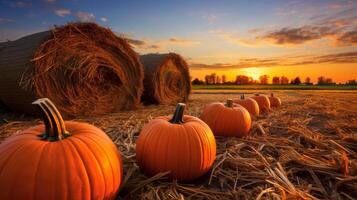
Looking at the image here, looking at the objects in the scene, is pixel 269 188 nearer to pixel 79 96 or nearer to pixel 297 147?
pixel 297 147

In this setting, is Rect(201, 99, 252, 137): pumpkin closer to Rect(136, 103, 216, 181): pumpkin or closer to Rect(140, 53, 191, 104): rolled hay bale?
Rect(136, 103, 216, 181): pumpkin

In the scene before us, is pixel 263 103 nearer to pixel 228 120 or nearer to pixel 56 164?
pixel 228 120

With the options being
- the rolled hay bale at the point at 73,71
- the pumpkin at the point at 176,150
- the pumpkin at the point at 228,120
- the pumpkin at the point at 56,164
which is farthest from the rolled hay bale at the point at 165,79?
the pumpkin at the point at 56,164

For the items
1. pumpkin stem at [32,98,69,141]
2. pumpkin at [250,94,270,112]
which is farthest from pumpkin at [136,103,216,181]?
pumpkin at [250,94,270,112]

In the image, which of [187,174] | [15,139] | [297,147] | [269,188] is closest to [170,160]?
[187,174]

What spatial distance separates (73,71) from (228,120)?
370 cm

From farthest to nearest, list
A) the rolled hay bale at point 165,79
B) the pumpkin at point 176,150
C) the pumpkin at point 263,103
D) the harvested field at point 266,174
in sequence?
the rolled hay bale at point 165,79 < the pumpkin at point 263,103 < the pumpkin at point 176,150 < the harvested field at point 266,174

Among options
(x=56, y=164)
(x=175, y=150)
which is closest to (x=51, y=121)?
(x=56, y=164)

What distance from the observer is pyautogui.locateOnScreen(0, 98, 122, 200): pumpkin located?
1619mm

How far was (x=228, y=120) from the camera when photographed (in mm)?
3922

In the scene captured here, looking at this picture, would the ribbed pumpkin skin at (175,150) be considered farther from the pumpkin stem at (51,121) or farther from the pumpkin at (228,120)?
the pumpkin at (228,120)

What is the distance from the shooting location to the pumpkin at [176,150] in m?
2.37

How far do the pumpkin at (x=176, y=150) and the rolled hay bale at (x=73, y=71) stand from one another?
3.73m

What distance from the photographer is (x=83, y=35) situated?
6418mm
